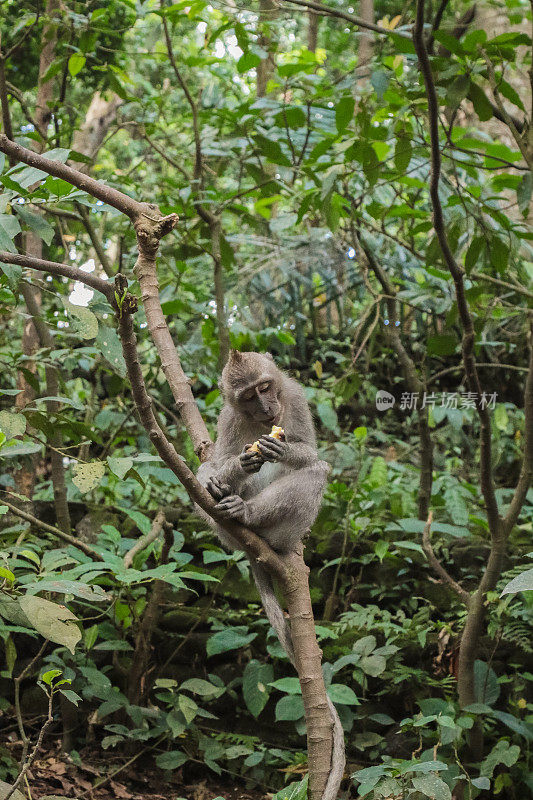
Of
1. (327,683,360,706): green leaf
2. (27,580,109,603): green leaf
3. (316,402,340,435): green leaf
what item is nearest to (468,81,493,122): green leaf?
(27,580,109,603): green leaf

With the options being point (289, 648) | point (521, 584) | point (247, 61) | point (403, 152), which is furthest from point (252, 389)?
point (521, 584)

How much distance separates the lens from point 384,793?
2857 mm

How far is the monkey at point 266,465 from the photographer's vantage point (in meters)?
3.47

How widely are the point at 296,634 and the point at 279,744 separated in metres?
2.20

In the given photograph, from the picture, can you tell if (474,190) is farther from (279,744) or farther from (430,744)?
(279,744)

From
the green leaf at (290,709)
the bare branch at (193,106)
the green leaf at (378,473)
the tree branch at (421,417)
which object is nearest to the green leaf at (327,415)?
the green leaf at (378,473)

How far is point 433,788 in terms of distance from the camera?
2.84m

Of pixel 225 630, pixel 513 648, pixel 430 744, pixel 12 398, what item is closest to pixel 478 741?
pixel 430 744

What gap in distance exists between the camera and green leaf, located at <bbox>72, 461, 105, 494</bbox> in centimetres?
255

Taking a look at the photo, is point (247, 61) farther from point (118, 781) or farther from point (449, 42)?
point (118, 781)

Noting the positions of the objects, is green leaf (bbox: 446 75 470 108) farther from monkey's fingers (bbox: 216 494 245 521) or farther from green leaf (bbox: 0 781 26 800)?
green leaf (bbox: 0 781 26 800)

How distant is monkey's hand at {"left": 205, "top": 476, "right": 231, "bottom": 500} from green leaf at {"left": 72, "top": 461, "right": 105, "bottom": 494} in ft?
2.74

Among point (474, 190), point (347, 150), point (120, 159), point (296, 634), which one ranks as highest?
point (120, 159)

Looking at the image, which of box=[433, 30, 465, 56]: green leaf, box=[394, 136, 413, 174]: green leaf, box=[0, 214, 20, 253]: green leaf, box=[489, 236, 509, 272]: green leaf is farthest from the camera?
box=[394, 136, 413, 174]: green leaf
